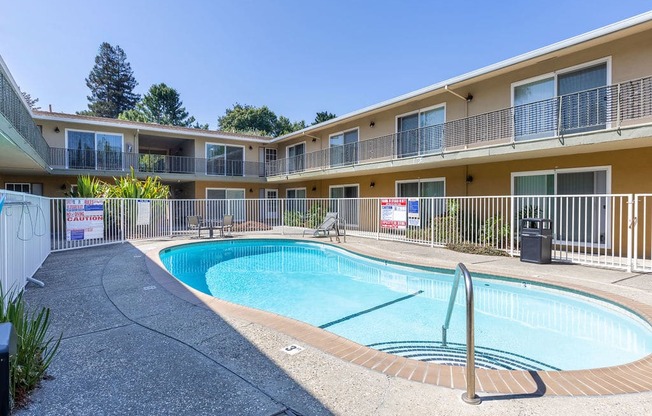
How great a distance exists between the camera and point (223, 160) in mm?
23438

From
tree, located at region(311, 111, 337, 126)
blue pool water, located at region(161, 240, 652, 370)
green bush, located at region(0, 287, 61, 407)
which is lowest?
blue pool water, located at region(161, 240, 652, 370)

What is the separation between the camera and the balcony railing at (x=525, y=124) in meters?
8.92

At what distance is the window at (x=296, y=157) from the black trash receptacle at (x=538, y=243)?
14.9 m

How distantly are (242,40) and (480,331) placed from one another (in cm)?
2023

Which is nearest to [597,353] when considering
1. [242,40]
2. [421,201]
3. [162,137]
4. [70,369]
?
[70,369]

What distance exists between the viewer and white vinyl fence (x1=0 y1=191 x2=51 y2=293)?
4930 mm

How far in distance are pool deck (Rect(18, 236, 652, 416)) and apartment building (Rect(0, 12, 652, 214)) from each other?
673cm

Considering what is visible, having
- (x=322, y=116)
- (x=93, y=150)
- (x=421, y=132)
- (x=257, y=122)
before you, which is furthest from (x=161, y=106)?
(x=421, y=132)

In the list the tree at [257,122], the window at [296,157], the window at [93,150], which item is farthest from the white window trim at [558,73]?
the tree at [257,122]

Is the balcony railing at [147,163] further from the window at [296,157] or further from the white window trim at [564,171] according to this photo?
the white window trim at [564,171]

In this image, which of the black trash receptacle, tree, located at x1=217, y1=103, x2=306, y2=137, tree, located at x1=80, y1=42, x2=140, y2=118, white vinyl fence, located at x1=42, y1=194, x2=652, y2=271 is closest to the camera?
the black trash receptacle

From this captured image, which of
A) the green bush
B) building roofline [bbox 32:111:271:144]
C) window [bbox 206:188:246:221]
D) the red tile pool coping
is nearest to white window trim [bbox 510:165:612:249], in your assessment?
the red tile pool coping

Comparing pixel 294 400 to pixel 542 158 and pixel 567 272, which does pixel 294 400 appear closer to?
pixel 567 272

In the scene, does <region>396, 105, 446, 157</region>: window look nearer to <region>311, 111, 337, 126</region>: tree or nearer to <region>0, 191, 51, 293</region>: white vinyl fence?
<region>0, 191, 51, 293</region>: white vinyl fence
